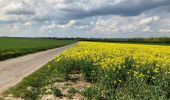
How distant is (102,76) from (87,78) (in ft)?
→ 8.18

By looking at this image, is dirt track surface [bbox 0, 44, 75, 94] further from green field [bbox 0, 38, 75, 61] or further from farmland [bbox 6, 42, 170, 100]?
green field [bbox 0, 38, 75, 61]

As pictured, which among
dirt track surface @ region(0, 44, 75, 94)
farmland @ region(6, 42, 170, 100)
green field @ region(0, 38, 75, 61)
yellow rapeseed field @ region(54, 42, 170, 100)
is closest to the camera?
yellow rapeseed field @ region(54, 42, 170, 100)

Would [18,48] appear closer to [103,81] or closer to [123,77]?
[123,77]

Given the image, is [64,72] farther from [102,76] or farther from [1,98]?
[1,98]

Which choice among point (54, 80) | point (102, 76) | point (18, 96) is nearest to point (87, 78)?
point (54, 80)

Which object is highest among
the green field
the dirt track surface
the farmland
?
the farmland

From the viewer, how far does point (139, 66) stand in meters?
14.4

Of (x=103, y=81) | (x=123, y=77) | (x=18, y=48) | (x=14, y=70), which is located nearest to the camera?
(x=103, y=81)

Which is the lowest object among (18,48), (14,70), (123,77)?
(18,48)

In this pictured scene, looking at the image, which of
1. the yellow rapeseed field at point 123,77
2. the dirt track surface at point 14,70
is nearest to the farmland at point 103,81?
the yellow rapeseed field at point 123,77

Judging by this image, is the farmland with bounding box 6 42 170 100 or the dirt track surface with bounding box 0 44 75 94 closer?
the farmland with bounding box 6 42 170 100

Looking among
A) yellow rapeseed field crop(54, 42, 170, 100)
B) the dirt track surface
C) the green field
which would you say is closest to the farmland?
yellow rapeseed field crop(54, 42, 170, 100)

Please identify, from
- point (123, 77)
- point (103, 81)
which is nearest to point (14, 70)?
point (123, 77)

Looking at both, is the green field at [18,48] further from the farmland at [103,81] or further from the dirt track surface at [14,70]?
the farmland at [103,81]
